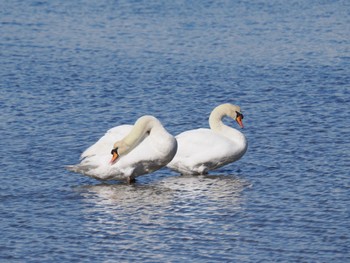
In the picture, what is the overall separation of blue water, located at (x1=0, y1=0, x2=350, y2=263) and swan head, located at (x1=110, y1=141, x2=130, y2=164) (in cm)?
41

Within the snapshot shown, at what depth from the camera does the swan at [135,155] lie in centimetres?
1428

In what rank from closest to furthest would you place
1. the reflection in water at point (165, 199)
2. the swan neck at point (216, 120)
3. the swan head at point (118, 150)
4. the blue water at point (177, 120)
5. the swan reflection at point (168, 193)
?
the blue water at point (177, 120)
the reflection in water at point (165, 199)
the swan reflection at point (168, 193)
the swan head at point (118, 150)
the swan neck at point (216, 120)

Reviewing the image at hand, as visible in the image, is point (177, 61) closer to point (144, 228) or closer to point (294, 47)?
point (294, 47)

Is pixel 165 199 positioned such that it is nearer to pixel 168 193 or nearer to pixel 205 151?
pixel 168 193

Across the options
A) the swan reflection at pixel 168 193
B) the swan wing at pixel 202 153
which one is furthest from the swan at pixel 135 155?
the swan wing at pixel 202 153

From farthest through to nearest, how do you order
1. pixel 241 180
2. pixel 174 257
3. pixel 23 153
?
pixel 23 153 < pixel 241 180 < pixel 174 257

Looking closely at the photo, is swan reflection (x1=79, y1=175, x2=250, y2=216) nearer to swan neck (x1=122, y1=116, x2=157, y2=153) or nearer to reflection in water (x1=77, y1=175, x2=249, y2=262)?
reflection in water (x1=77, y1=175, x2=249, y2=262)

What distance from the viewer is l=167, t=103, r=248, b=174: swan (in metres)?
14.8

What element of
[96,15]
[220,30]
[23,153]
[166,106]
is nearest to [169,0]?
[96,15]

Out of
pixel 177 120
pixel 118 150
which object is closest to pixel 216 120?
pixel 118 150

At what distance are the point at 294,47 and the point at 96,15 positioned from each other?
6856 mm

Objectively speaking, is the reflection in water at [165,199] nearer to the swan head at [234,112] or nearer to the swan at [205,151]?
the swan at [205,151]

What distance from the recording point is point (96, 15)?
3012 cm

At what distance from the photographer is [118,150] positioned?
14.3m
